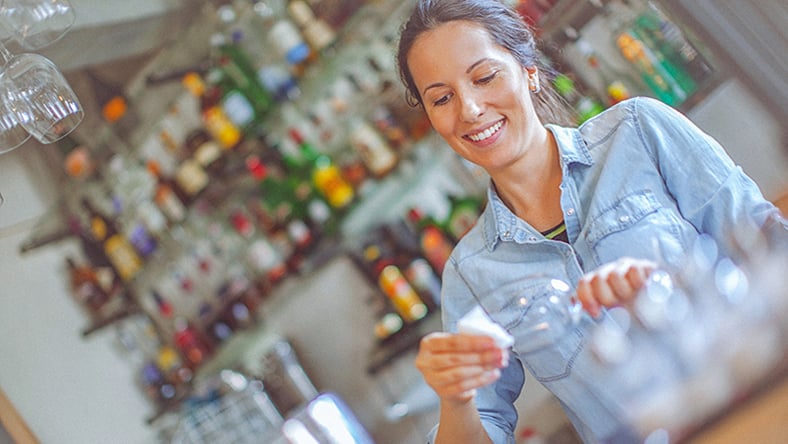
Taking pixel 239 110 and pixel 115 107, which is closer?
pixel 239 110

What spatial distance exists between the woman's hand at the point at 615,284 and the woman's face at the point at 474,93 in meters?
0.19

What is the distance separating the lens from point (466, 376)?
0.78m

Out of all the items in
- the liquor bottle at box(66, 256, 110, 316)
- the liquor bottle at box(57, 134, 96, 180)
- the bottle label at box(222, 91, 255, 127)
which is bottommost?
the liquor bottle at box(66, 256, 110, 316)

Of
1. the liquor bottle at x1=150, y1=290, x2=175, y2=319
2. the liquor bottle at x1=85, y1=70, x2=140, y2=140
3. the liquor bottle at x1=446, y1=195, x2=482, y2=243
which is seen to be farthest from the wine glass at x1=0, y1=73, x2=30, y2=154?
the liquor bottle at x1=150, y1=290, x2=175, y2=319

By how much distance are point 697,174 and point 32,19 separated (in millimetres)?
A: 920

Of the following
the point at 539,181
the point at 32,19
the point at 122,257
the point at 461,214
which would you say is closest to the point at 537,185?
the point at 539,181

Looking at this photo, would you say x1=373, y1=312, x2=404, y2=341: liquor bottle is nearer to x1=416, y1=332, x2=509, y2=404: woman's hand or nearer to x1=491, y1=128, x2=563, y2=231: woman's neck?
x1=491, y1=128, x2=563, y2=231: woman's neck

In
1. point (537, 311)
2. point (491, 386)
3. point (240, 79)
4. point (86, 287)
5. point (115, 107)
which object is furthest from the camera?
point (115, 107)

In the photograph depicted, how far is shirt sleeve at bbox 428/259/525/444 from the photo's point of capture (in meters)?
0.96

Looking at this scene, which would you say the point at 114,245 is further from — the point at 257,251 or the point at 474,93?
the point at 474,93

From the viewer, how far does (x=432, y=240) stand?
2232 millimetres

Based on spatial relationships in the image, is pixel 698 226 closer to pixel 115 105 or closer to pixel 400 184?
pixel 400 184

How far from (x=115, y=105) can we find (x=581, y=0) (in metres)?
1.44

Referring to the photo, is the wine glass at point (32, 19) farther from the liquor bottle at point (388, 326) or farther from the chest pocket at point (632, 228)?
the liquor bottle at point (388, 326)
